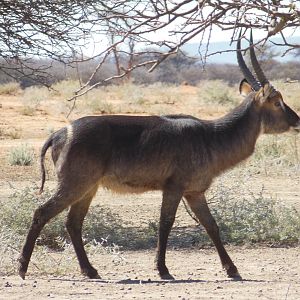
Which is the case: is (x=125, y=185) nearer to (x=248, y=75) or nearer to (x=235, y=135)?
(x=235, y=135)

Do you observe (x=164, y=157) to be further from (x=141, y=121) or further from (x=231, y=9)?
(x=231, y=9)

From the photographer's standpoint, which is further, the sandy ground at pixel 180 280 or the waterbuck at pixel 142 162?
the waterbuck at pixel 142 162

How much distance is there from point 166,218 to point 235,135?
4.25 feet

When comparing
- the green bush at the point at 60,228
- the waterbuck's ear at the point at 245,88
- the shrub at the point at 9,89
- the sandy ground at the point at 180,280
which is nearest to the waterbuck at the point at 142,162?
the sandy ground at the point at 180,280

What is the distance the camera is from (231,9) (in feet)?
25.0

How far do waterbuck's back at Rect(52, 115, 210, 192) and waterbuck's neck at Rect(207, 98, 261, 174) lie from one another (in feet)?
0.72

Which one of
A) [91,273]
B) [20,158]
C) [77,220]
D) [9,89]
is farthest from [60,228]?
[9,89]

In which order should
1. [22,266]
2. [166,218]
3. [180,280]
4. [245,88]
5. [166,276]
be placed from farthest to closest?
[245,88]
[166,218]
[166,276]
[180,280]
[22,266]

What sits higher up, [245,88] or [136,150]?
[245,88]

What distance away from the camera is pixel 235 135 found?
990cm

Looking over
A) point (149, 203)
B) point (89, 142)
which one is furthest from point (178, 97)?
point (89, 142)

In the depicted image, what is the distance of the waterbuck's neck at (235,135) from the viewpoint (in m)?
9.70

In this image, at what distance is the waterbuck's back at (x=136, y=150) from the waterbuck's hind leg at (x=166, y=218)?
0.12 meters

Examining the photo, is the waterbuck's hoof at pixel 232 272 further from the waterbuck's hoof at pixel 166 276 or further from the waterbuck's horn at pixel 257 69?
the waterbuck's horn at pixel 257 69
